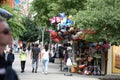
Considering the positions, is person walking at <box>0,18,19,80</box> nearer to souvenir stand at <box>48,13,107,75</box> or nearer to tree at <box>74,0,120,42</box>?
tree at <box>74,0,120,42</box>

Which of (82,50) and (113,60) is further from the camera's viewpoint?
(82,50)

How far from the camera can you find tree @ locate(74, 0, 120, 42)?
64.3 feet

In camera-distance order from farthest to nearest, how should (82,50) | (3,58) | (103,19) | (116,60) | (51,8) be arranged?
(51,8) → (82,50) → (116,60) → (103,19) → (3,58)

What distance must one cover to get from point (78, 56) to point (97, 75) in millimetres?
2939

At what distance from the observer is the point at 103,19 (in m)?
19.8

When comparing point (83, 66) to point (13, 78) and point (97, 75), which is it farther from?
point (13, 78)

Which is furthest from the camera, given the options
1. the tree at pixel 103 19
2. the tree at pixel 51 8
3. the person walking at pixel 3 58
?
the tree at pixel 51 8

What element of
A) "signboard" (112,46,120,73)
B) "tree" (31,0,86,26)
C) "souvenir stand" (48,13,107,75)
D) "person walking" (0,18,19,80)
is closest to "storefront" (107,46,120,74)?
"signboard" (112,46,120,73)

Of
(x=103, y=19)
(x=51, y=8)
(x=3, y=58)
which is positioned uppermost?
(x=51, y=8)

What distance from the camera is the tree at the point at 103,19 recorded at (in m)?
19.6

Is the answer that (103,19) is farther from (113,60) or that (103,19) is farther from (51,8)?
(51,8)

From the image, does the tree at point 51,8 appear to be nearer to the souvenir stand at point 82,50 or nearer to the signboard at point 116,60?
the souvenir stand at point 82,50

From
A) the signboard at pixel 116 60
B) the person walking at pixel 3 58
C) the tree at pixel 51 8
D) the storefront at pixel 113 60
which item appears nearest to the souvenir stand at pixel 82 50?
the storefront at pixel 113 60

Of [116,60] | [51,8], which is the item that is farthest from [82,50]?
[51,8]
